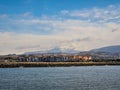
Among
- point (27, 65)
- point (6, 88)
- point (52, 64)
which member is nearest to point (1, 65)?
point (27, 65)

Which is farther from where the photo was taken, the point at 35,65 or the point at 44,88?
the point at 35,65

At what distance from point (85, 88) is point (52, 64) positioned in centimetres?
14423

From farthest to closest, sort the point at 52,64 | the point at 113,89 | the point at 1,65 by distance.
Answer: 1. the point at 52,64
2. the point at 1,65
3. the point at 113,89

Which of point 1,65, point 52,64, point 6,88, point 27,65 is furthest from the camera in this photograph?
point 52,64

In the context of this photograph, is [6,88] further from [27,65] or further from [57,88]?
[27,65]

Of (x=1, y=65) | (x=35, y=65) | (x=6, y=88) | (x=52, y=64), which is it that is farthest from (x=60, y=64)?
(x=6, y=88)

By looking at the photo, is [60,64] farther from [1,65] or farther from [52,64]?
[1,65]

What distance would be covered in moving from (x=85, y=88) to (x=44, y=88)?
5.88 m

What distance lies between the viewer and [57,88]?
175 feet

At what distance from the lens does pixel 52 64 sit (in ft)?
646

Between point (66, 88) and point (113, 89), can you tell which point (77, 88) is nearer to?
point (66, 88)

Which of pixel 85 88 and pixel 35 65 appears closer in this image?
pixel 85 88

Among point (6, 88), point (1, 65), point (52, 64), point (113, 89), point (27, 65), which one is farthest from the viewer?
point (52, 64)

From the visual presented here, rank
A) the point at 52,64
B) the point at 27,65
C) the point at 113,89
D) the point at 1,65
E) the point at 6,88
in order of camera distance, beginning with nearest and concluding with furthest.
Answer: the point at 113,89
the point at 6,88
the point at 1,65
the point at 27,65
the point at 52,64
